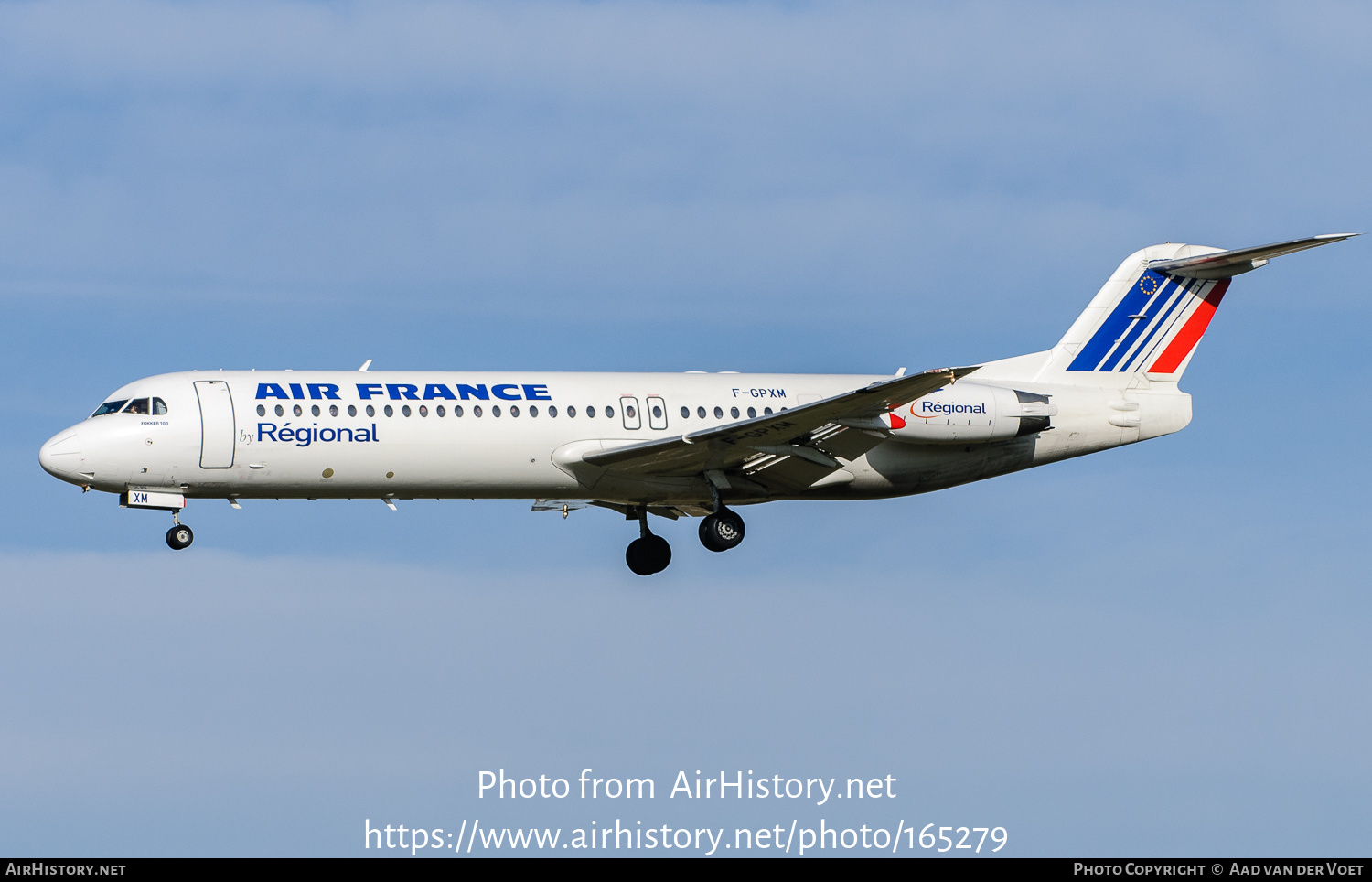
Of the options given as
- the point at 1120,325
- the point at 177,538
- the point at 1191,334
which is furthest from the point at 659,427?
the point at 1191,334

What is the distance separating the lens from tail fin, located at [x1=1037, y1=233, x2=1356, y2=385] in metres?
39.4

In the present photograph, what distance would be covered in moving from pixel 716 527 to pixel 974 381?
21.6 ft

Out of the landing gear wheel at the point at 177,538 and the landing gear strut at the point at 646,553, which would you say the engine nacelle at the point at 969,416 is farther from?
the landing gear wheel at the point at 177,538

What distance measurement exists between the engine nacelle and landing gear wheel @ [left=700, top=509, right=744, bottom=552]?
3784 millimetres

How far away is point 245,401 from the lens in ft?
112

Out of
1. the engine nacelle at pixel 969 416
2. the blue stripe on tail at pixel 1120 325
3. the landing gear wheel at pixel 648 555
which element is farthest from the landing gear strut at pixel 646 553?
the blue stripe on tail at pixel 1120 325

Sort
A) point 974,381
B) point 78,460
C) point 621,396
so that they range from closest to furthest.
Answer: point 78,460 → point 621,396 → point 974,381

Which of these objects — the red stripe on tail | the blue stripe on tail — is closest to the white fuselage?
the blue stripe on tail

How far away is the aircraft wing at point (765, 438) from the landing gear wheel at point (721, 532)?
1047mm

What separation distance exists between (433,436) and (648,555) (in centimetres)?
649

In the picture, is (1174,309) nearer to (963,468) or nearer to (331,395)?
(963,468)

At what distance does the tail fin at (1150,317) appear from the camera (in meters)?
39.4

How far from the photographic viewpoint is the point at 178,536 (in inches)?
1346

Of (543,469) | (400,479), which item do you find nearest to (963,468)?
(543,469)
